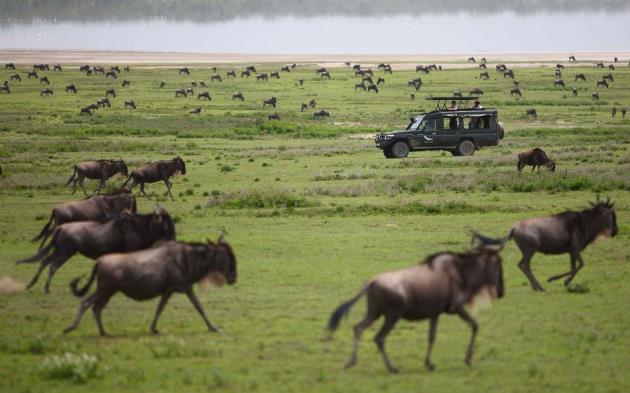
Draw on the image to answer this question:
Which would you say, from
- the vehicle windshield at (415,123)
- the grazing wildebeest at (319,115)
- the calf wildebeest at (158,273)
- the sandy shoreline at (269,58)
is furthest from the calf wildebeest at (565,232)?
the sandy shoreline at (269,58)

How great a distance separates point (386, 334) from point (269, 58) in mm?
113167

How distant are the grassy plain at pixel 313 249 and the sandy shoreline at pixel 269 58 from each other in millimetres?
54991

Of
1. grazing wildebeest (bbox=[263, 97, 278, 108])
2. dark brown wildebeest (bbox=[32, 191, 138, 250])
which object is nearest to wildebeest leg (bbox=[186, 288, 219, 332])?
dark brown wildebeest (bbox=[32, 191, 138, 250])

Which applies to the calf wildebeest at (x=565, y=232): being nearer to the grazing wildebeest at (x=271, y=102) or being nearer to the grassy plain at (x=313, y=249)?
the grassy plain at (x=313, y=249)

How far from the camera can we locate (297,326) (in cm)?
1362

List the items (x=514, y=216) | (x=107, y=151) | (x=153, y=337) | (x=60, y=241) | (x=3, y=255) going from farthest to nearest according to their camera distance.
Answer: (x=107, y=151), (x=514, y=216), (x=3, y=255), (x=60, y=241), (x=153, y=337)

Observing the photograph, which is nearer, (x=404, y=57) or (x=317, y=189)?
(x=317, y=189)

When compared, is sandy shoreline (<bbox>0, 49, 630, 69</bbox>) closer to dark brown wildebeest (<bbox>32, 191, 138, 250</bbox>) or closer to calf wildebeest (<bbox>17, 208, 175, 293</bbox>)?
dark brown wildebeest (<bbox>32, 191, 138, 250</bbox>)

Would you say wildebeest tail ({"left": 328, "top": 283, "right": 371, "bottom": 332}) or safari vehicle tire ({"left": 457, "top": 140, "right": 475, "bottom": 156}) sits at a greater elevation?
wildebeest tail ({"left": 328, "top": 283, "right": 371, "bottom": 332})

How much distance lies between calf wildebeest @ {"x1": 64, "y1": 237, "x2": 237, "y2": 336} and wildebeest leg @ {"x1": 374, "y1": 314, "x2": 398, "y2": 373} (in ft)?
9.06

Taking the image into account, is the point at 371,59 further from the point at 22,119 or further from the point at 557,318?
the point at 557,318

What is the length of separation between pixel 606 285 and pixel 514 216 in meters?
7.33

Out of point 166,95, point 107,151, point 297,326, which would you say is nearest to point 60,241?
point 297,326

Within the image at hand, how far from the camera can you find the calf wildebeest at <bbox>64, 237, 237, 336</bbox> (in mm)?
12688
